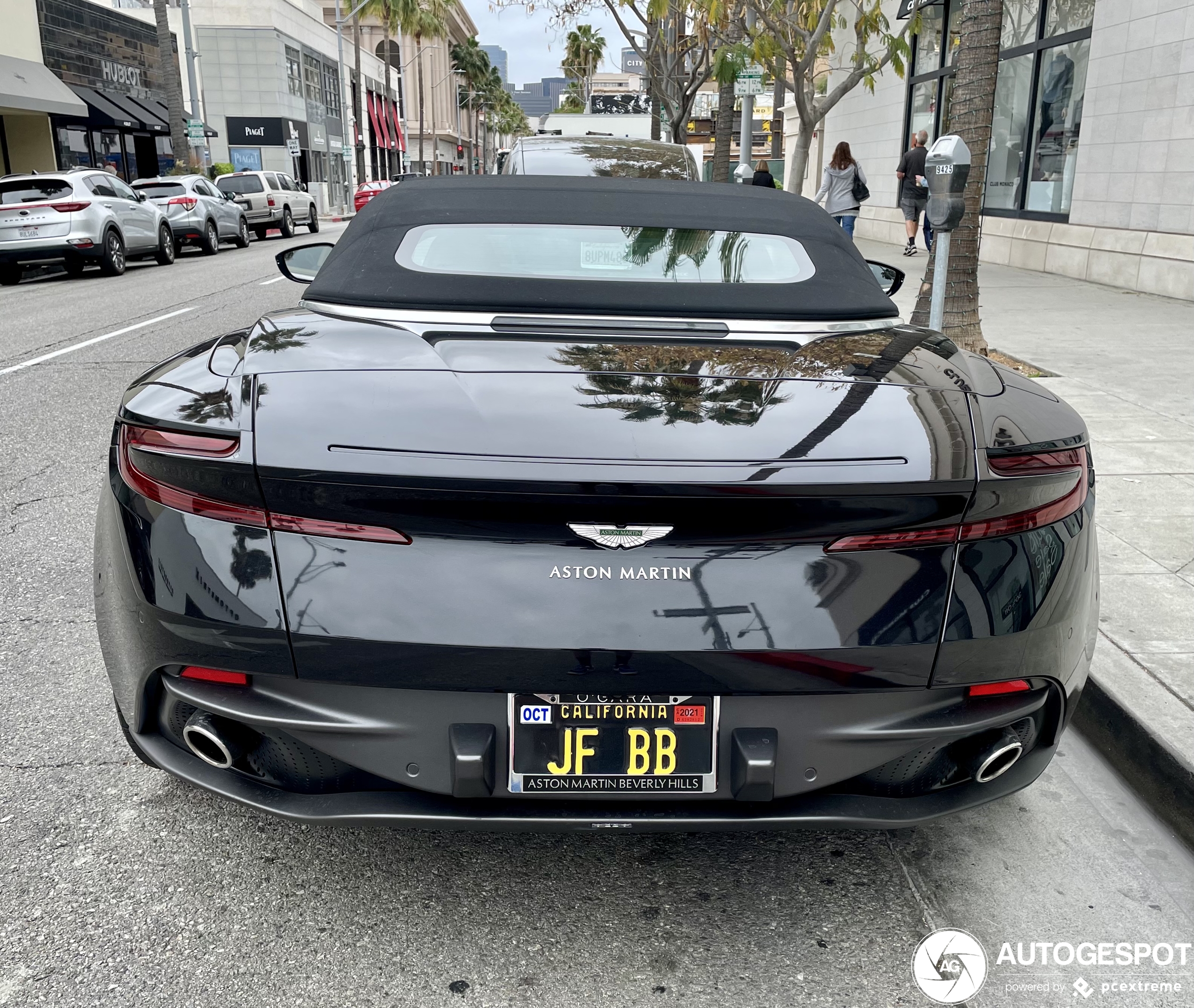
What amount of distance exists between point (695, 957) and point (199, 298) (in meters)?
14.0

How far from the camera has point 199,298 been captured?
14.8 meters

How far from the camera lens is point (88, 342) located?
11125 mm

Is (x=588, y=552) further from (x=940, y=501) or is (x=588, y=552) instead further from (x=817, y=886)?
(x=817, y=886)

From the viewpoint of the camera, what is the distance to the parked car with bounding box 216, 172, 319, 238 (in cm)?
2969

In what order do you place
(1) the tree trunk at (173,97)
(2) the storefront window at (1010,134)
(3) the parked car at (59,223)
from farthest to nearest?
(1) the tree trunk at (173,97)
(2) the storefront window at (1010,134)
(3) the parked car at (59,223)

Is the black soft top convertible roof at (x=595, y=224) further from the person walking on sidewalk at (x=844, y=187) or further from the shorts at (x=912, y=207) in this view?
the shorts at (x=912, y=207)

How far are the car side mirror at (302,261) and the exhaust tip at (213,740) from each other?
2148 mm

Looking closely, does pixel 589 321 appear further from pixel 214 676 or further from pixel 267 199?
pixel 267 199

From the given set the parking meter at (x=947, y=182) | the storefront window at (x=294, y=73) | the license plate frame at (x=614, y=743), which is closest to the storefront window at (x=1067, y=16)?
the parking meter at (x=947, y=182)

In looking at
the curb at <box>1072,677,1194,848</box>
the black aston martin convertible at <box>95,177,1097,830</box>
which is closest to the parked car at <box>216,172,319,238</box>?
the curb at <box>1072,677,1194,848</box>

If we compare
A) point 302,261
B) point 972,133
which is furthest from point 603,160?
point 302,261

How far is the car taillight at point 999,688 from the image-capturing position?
7.14 ft

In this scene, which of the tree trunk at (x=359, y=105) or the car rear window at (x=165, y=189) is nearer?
→ the car rear window at (x=165, y=189)

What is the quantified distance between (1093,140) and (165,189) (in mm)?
17781
